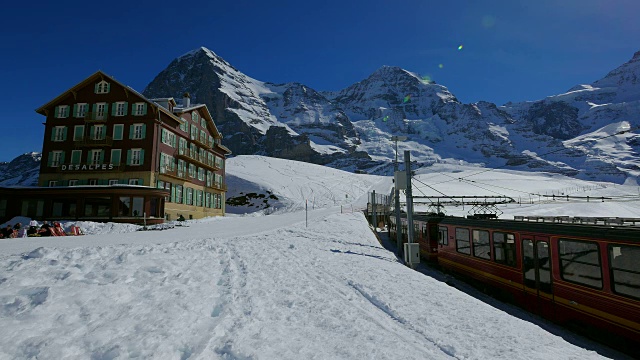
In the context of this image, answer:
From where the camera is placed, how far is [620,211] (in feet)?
166

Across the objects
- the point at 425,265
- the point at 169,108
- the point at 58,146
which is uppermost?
the point at 169,108

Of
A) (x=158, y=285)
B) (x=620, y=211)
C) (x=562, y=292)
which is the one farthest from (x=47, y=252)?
(x=620, y=211)

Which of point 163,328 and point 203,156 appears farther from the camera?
point 203,156

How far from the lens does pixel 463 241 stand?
15352mm


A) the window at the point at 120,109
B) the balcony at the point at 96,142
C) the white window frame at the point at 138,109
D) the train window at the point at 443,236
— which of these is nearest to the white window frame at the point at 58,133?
the balcony at the point at 96,142

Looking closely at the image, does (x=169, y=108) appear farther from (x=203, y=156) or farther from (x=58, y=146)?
(x=58, y=146)

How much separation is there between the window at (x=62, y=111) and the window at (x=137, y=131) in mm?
8569

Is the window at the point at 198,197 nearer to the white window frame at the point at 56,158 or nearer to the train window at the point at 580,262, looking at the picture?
the white window frame at the point at 56,158

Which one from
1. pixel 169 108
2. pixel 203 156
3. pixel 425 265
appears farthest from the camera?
pixel 203 156

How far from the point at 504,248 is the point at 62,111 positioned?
45.8 m

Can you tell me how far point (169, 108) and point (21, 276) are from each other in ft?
128

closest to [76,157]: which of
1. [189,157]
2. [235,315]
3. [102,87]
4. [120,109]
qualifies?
[120,109]

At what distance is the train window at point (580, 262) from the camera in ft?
27.4

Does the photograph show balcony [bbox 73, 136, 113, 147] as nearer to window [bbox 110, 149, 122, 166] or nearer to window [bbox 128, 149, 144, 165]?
window [bbox 110, 149, 122, 166]
